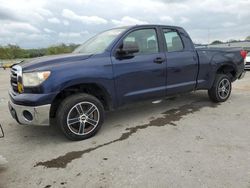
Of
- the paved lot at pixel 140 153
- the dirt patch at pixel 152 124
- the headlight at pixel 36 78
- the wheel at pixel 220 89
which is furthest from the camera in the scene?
the wheel at pixel 220 89

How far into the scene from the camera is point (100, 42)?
15.5 ft

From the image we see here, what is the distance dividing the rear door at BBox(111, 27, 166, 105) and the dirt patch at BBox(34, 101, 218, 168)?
1.64 ft

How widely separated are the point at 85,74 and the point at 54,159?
4.40ft

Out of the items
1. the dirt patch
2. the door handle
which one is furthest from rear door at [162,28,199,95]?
the dirt patch

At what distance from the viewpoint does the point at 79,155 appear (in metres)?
3.48

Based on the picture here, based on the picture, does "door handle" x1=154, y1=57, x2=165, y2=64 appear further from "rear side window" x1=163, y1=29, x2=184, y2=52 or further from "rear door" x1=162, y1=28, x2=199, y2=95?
"rear side window" x1=163, y1=29, x2=184, y2=52

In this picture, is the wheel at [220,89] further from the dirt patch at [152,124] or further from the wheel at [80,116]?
the wheel at [80,116]

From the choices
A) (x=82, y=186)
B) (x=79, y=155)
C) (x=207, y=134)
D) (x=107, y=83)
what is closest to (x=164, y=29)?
(x=107, y=83)

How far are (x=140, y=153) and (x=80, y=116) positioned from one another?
115cm

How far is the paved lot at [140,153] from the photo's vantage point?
282 centimetres

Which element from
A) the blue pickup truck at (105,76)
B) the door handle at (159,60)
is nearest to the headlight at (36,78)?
the blue pickup truck at (105,76)

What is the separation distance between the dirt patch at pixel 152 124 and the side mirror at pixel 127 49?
1.35m

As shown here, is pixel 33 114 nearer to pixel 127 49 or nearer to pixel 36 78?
pixel 36 78

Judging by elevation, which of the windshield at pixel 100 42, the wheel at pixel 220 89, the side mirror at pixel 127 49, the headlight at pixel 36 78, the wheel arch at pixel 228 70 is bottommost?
the wheel at pixel 220 89
